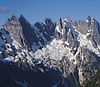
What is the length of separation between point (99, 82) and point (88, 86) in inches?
364

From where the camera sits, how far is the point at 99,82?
195m

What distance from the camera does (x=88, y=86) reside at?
19825cm
